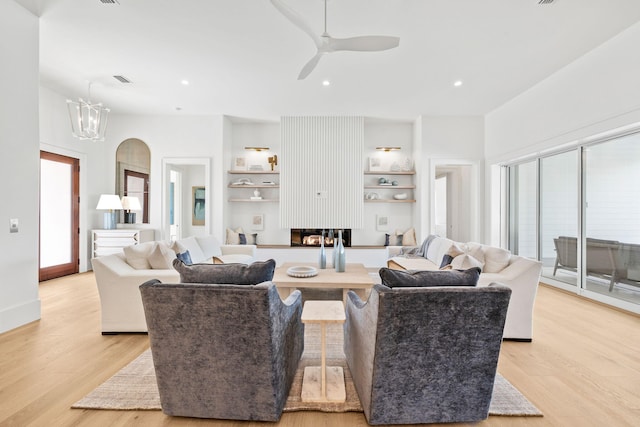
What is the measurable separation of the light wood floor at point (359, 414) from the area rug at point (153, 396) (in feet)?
0.14

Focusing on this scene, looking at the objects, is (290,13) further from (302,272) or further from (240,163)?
(240,163)

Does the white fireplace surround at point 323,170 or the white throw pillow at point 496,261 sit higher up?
the white fireplace surround at point 323,170

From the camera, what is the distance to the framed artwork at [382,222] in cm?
691

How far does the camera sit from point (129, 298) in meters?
2.96

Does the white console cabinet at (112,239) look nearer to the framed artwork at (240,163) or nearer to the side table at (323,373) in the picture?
the framed artwork at (240,163)

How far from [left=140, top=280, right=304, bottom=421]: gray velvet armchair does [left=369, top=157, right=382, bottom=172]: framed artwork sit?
546 cm

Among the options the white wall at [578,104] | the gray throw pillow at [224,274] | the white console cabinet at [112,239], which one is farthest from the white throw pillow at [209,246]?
the white wall at [578,104]

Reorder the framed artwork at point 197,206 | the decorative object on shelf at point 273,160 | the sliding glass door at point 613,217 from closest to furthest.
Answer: the sliding glass door at point 613,217 < the decorative object on shelf at point 273,160 < the framed artwork at point 197,206

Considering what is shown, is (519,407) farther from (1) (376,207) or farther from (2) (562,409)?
(1) (376,207)

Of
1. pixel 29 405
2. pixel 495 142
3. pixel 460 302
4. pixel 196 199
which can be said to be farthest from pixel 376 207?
pixel 29 405

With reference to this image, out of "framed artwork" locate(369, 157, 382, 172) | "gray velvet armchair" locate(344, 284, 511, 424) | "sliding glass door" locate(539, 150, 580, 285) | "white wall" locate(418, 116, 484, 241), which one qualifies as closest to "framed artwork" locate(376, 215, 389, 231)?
"white wall" locate(418, 116, 484, 241)

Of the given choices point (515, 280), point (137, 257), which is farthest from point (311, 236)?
point (515, 280)

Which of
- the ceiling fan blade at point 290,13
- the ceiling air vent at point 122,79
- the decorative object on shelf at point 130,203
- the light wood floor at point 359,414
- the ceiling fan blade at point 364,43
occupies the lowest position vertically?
the light wood floor at point 359,414

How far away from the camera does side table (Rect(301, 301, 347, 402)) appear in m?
1.72
